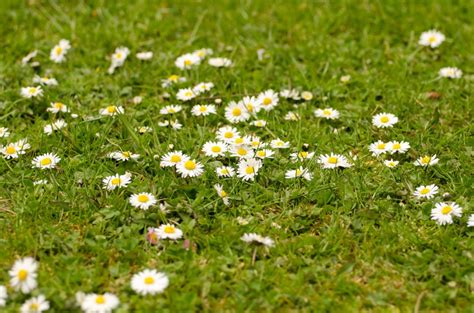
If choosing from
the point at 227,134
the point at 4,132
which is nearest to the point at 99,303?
the point at 227,134

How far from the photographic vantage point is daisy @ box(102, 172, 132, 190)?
3244 mm

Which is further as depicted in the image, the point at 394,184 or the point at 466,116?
the point at 466,116

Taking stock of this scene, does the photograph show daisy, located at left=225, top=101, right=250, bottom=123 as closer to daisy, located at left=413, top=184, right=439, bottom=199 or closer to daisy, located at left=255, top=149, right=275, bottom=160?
daisy, located at left=255, top=149, right=275, bottom=160

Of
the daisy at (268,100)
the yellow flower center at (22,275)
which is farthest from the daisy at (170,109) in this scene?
the yellow flower center at (22,275)

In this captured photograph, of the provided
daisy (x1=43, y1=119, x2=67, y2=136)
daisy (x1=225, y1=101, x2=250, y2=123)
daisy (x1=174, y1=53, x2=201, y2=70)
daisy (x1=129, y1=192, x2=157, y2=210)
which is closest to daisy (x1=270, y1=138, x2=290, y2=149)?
daisy (x1=225, y1=101, x2=250, y2=123)

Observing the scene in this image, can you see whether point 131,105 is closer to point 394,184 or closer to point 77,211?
point 77,211

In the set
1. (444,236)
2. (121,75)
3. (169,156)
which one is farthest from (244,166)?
(121,75)

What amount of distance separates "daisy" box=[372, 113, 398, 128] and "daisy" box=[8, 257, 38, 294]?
1.86 metres

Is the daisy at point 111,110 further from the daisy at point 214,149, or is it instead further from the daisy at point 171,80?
the daisy at point 214,149

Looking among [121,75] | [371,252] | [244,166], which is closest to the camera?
[371,252]

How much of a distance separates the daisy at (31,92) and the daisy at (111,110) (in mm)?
370

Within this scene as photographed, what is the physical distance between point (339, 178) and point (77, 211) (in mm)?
1144

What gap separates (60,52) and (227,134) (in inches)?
53.8

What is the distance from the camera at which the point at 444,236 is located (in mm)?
2992
